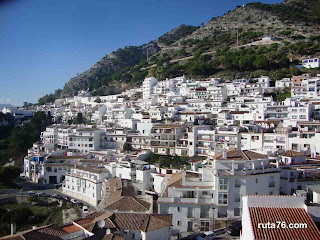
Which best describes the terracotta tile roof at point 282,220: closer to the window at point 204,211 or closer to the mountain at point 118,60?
the window at point 204,211

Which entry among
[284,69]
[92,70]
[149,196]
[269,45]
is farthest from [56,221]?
[92,70]

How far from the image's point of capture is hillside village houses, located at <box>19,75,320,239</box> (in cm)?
1448

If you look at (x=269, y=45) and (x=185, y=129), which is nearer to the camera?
(x=185, y=129)

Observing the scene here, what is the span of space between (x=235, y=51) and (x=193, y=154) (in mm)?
33167

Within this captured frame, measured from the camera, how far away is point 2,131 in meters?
45.6

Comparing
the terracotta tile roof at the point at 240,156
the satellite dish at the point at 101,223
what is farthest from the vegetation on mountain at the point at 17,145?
the terracotta tile roof at the point at 240,156

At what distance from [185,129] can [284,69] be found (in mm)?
21764

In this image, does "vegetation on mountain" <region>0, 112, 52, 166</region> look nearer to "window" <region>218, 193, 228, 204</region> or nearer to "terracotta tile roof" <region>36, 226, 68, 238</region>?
"terracotta tile roof" <region>36, 226, 68, 238</region>

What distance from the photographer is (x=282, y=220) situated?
7.63 m

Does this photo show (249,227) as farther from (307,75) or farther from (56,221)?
(307,75)

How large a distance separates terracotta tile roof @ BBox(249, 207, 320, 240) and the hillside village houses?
1.63ft

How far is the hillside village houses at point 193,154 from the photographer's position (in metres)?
14.5

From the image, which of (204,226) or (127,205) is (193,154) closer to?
(127,205)

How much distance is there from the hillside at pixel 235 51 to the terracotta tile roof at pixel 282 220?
34.6 m
